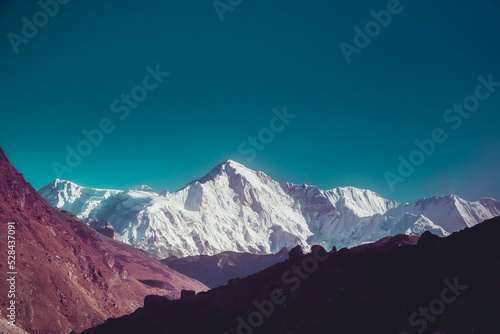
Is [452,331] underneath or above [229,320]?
underneath

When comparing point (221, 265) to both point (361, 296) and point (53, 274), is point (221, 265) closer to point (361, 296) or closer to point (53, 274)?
point (53, 274)

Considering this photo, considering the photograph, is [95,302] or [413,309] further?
[95,302]

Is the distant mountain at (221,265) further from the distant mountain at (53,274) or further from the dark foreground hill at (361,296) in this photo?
the dark foreground hill at (361,296)

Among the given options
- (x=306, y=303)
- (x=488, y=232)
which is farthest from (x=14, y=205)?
(x=488, y=232)

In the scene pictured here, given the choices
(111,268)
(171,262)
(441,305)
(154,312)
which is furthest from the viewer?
(171,262)

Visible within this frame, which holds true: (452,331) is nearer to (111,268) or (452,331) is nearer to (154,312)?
(154,312)

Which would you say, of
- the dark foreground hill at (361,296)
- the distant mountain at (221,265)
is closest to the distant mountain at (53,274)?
the dark foreground hill at (361,296)
